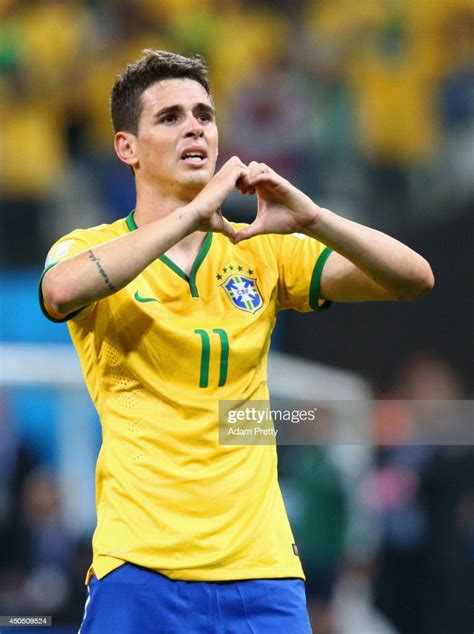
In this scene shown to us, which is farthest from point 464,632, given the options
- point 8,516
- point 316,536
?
point 8,516

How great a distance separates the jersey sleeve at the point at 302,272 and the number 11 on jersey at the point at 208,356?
0.31 m

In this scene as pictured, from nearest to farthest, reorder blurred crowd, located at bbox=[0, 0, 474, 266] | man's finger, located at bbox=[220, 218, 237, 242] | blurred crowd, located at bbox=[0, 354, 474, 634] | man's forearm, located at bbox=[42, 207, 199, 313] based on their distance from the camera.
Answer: man's forearm, located at bbox=[42, 207, 199, 313] < man's finger, located at bbox=[220, 218, 237, 242] < blurred crowd, located at bbox=[0, 354, 474, 634] < blurred crowd, located at bbox=[0, 0, 474, 266]

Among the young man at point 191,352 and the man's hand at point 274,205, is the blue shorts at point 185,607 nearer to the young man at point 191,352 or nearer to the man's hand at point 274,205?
the young man at point 191,352

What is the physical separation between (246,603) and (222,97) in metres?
7.07

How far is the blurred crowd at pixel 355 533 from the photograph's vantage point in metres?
6.31

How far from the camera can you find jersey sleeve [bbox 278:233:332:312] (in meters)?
3.15

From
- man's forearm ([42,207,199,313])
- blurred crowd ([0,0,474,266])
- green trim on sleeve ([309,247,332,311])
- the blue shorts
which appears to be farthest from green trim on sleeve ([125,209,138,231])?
blurred crowd ([0,0,474,266])

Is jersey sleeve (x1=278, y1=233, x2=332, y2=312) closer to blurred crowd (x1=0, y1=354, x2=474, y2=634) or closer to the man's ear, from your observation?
the man's ear

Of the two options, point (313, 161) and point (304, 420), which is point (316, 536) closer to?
point (304, 420)

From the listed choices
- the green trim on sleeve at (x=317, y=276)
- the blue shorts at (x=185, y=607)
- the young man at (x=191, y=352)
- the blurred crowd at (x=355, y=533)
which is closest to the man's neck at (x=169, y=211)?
the young man at (x=191, y=352)

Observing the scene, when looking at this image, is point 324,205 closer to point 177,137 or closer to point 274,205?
point 177,137

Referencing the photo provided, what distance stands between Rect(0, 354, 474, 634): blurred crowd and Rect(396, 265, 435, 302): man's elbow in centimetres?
336

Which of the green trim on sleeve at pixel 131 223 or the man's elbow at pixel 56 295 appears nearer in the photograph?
the man's elbow at pixel 56 295

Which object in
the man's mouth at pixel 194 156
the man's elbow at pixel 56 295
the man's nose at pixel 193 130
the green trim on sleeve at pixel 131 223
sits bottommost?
the man's elbow at pixel 56 295
